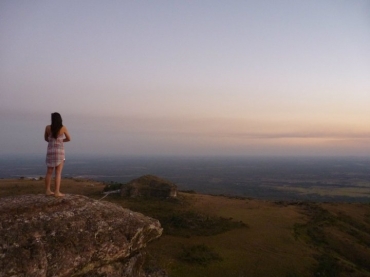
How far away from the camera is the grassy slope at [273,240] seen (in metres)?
14.1

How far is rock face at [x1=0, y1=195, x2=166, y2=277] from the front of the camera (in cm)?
643

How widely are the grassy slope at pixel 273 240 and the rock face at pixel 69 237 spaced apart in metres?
5.23

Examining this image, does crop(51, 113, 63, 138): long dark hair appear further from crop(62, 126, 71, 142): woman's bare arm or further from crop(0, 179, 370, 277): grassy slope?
crop(0, 179, 370, 277): grassy slope

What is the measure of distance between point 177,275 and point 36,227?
300 inches

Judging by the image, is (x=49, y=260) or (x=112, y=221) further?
(x=112, y=221)

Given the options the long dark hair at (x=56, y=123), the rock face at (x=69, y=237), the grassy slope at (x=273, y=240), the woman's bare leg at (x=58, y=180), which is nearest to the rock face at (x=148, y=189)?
the grassy slope at (x=273, y=240)

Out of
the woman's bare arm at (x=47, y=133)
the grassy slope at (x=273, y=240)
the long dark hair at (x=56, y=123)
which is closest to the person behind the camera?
the long dark hair at (x=56, y=123)

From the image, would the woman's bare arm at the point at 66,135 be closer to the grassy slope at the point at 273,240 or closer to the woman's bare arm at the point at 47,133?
the woman's bare arm at the point at 47,133

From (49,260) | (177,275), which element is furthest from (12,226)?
(177,275)

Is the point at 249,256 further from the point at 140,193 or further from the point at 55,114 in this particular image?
the point at 140,193

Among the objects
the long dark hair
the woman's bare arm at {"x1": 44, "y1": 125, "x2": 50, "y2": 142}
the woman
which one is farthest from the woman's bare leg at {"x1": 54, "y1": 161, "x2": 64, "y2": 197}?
the long dark hair

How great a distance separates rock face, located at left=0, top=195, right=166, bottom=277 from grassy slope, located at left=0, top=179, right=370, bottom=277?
5231mm

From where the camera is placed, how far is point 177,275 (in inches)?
502

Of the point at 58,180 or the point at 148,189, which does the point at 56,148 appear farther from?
the point at 148,189
